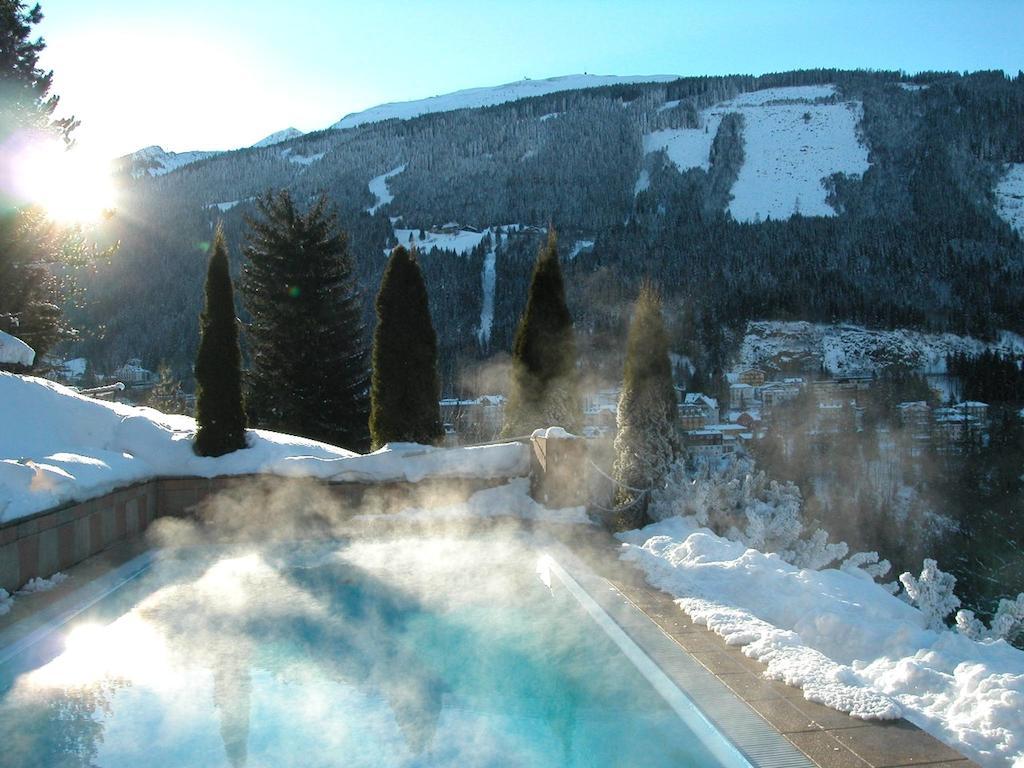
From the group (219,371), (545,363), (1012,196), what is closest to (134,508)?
(219,371)

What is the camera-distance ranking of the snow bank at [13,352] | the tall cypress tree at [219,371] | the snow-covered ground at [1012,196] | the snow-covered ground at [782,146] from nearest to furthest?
the snow bank at [13,352] → the tall cypress tree at [219,371] → the snow-covered ground at [1012,196] → the snow-covered ground at [782,146]

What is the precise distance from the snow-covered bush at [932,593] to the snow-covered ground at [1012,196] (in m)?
91.7

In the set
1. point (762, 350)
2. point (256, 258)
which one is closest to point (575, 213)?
point (762, 350)

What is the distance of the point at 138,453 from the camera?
6930 millimetres

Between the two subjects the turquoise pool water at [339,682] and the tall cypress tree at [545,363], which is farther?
the tall cypress tree at [545,363]

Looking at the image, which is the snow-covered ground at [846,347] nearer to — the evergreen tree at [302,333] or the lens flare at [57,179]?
the evergreen tree at [302,333]

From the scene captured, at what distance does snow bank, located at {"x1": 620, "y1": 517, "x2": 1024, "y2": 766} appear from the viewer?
101 inches

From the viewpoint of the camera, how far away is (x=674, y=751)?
259cm

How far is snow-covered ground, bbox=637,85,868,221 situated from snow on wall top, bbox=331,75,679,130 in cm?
3673

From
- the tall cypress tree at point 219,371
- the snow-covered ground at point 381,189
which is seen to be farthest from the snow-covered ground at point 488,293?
the tall cypress tree at point 219,371

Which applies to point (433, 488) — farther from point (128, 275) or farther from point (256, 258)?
point (128, 275)

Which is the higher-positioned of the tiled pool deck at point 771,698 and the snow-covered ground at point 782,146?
the snow-covered ground at point 782,146

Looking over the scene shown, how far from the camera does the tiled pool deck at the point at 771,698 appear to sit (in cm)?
228

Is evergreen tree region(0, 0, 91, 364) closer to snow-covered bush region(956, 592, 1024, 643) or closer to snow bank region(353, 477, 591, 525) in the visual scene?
snow bank region(353, 477, 591, 525)
